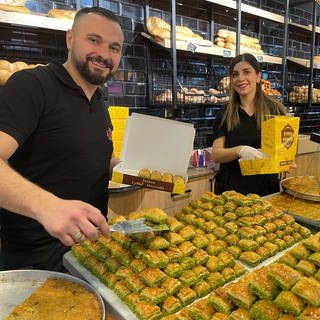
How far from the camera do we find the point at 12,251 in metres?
1.53

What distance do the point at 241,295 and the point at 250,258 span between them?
0.36 meters

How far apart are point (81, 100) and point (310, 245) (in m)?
1.20

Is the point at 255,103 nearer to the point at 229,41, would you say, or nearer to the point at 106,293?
the point at 229,41

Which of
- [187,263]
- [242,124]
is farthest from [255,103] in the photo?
[187,263]

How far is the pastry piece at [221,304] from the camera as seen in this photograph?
0.97 metres

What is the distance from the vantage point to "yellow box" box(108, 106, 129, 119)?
2.85 meters

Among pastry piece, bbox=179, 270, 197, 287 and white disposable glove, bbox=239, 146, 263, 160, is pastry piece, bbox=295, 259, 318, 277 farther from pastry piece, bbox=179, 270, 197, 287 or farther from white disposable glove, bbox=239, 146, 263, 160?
white disposable glove, bbox=239, 146, 263, 160

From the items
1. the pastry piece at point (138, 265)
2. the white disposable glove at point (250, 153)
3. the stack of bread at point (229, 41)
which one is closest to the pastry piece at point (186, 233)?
the pastry piece at point (138, 265)

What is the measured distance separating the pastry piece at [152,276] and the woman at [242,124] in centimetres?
130

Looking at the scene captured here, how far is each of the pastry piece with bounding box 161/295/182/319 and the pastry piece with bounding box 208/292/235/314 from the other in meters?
0.11

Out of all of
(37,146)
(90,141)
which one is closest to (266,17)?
(90,141)

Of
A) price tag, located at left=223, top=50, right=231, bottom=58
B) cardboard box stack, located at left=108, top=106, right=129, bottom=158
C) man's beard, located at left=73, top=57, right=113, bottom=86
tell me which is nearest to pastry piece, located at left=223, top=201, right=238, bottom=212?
man's beard, located at left=73, top=57, right=113, bottom=86

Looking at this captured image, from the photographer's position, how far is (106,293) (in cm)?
109

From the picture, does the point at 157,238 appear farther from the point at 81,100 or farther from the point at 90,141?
the point at 81,100
